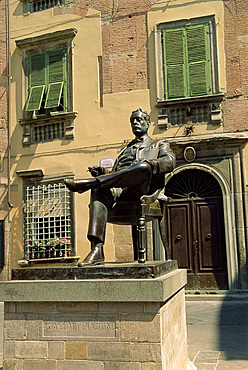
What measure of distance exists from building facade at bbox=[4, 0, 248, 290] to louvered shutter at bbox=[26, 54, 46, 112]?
1.4 inches

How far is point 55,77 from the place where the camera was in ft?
41.3

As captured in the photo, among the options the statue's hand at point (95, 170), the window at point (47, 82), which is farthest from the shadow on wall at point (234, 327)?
the window at point (47, 82)

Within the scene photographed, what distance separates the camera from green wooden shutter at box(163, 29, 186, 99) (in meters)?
11.4

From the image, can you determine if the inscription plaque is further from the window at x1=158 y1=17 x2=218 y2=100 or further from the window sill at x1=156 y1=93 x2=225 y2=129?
the window at x1=158 y1=17 x2=218 y2=100

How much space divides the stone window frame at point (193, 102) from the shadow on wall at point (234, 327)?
4059 mm

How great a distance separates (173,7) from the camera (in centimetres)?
1153

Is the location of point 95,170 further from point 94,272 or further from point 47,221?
point 47,221

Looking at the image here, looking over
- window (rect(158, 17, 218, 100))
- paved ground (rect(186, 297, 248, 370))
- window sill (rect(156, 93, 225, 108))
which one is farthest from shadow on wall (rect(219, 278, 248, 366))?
window (rect(158, 17, 218, 100))

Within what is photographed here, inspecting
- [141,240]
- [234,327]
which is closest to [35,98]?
Answer: [234,327]

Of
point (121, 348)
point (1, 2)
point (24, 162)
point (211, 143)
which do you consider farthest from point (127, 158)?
point (1, 2)

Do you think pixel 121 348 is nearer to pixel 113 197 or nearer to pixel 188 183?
pixel 113 197

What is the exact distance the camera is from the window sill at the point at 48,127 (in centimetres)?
1220

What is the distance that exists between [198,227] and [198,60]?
4.07 meters

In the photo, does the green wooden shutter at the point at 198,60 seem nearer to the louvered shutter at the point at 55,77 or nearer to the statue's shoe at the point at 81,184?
the louvered shutter at the point at 55,77
